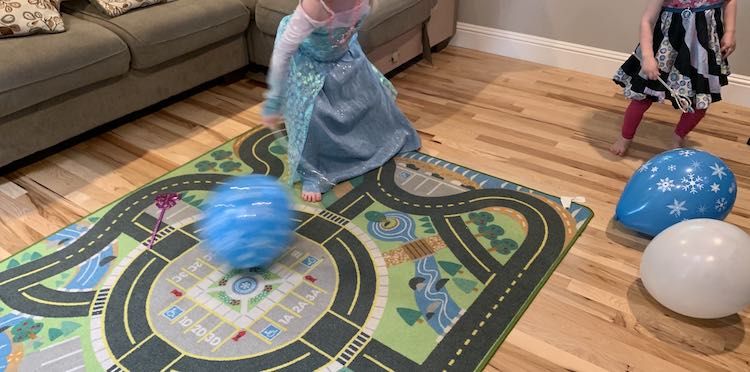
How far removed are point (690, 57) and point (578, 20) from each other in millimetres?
1092

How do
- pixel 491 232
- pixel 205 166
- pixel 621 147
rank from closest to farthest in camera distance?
pixel 491 232, pixel 205 166, pixel 621 147

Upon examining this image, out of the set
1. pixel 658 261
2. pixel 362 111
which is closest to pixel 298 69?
pixel 362 111

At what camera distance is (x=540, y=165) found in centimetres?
229

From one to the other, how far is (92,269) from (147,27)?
1187 mm

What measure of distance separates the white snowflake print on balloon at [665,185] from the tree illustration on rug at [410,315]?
2.92 feet

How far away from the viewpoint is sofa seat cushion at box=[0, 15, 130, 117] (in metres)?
2.00

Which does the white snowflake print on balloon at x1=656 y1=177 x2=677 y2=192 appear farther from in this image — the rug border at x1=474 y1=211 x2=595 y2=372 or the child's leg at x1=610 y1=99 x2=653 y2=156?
the child's leg at x1=610 y1=99 x2=653 y2=156

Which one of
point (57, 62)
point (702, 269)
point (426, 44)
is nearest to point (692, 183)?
point (702, 269)

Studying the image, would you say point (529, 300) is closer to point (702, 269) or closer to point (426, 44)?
point (702, 269)

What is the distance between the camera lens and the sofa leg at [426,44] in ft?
10.3

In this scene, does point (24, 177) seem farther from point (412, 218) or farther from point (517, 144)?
point (517, 144)

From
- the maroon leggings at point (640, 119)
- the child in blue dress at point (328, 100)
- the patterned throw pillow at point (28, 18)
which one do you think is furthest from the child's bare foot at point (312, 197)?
the maroon leggings at point (640, 119)

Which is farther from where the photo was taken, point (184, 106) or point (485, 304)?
point (184, 106)

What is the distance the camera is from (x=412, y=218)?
196 cm
